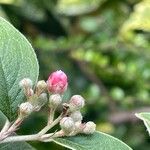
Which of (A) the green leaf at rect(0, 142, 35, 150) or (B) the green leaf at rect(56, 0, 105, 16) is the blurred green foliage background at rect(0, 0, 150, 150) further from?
(A) the green leaf at rect(0, 142, 35, 150)

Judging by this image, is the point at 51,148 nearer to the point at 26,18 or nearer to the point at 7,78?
the point at 26,18

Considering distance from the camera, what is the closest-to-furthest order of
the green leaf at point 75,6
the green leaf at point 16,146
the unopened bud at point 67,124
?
the unopened bud at point 67,124, the green leaf at point 16,146, the green leaf at point 75,6

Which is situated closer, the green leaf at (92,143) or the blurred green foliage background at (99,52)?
the green leaf at (92,143)

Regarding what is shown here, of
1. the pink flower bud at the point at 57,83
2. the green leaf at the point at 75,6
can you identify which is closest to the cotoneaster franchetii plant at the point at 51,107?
the pink flower bud at the point at 57,83

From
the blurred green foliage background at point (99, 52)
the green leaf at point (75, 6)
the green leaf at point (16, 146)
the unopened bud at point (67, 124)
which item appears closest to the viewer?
the unopened bud at point (67, 124)

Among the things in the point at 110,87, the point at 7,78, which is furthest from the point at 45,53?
the point at 7,78

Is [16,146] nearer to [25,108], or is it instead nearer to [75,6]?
[25,108]

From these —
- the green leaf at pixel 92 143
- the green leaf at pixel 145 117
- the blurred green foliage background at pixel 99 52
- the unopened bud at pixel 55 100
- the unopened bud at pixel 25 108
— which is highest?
the unopened bud at pixel 55 100

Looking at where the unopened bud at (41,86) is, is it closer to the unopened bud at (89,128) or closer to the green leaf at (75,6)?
the unopened bud at (89,128)
